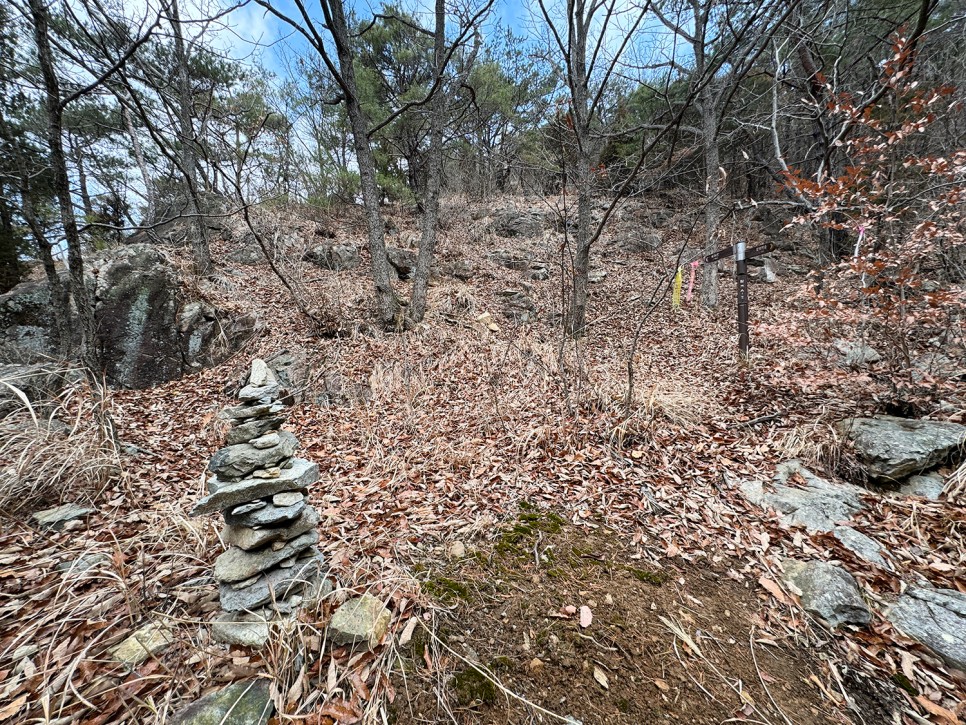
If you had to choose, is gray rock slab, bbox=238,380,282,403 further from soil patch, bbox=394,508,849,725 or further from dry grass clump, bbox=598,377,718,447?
dry grass clump, bbox=598,377,718,447

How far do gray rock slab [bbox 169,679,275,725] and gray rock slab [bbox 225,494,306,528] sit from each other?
647 millimetres

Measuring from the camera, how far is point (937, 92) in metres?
3.48

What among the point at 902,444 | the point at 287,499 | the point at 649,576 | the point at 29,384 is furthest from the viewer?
the point at 29,384

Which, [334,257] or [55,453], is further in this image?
[334,257]

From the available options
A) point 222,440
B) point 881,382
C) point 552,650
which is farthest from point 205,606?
point 881,382

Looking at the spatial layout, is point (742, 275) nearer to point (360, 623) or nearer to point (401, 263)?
point (360, 623)

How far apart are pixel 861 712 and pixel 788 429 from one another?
2.65 metres

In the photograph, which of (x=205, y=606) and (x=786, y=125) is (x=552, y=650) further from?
(x=786, y=125)

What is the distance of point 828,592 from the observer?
81.7 inches

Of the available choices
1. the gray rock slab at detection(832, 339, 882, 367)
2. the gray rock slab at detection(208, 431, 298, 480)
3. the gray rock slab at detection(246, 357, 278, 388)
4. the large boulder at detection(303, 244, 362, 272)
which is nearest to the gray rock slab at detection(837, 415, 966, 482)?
the gray rock slab at detection(832, 339, 882, 367)

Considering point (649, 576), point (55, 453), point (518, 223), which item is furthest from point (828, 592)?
point (518, 223)

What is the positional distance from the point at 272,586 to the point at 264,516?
37 cm

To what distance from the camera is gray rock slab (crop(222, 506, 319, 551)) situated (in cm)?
190

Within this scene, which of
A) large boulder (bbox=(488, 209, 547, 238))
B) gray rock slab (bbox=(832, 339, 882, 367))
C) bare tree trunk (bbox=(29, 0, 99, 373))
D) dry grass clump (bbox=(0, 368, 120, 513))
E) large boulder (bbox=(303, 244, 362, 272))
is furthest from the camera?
large boulder (bbox=(488, 209, 547, 238))
